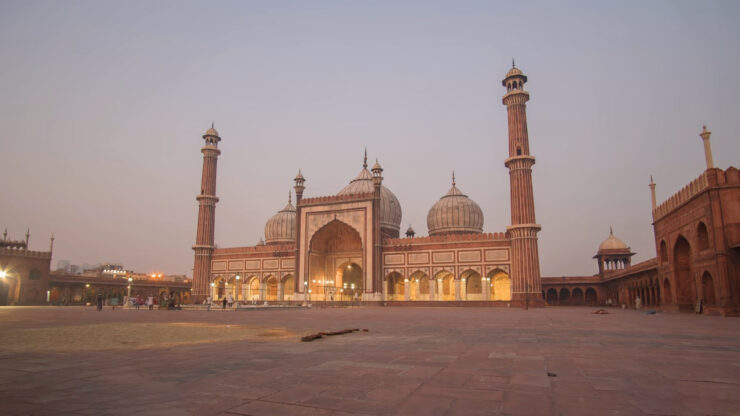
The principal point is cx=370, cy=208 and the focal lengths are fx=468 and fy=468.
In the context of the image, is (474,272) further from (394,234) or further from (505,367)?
(505,367)

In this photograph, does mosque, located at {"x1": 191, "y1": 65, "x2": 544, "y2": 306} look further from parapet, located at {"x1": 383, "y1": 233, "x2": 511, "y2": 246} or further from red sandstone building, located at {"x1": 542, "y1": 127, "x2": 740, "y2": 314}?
red sandstone building, located at {"x1": 542, "y1": 127, "x2": 740, "y2": 314}

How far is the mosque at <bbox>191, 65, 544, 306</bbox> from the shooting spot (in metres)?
36.2

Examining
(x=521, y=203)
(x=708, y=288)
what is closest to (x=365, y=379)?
(x=708, y=288)

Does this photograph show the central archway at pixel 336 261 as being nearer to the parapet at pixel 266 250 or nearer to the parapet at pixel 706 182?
the parapet at pixel 266 250

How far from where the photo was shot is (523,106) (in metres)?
37.6

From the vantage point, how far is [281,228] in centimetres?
5381

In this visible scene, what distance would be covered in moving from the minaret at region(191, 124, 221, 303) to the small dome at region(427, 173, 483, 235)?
22.5 meters

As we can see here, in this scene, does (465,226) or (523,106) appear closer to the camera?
(523,106)

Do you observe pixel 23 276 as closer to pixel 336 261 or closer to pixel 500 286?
pixel 336 261

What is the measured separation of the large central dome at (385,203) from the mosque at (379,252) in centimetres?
11

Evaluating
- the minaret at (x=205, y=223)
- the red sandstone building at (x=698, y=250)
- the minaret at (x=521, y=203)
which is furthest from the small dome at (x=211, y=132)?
the red sandstone building at (x=698, y=250)

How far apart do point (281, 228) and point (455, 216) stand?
2010cm

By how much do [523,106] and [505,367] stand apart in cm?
3569

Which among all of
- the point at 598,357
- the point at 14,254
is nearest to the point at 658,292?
the point at 598,357
